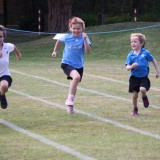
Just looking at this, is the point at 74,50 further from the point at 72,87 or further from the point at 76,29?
the point at 72,87

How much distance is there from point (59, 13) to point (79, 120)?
20.6 m

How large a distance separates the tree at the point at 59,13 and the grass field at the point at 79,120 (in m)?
11.2

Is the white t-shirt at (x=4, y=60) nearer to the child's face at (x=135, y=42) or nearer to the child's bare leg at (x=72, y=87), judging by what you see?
the child's bare leg at (x=72, y=87)

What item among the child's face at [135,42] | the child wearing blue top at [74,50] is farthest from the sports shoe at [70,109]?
the child's face at [135,42]

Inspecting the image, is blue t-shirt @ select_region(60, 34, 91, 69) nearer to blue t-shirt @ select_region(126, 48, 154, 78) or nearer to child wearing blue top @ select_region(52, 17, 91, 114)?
child wearing blue top @ select_region(52, 17, 91, 114)

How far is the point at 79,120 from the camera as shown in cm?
1009

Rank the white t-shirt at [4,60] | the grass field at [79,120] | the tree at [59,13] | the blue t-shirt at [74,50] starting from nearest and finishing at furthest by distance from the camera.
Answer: the grass field at [79,120] → the white t-shirt at [4,60] → the blue t-shirt at [74,50] → the tree at [59,13]

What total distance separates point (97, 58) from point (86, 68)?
12.0 ft

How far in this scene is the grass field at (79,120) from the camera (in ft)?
25.5

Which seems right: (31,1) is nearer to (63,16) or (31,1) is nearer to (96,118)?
(63,16)

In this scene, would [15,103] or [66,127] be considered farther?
[15,103]

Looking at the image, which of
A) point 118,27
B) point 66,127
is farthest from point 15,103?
point 118,27

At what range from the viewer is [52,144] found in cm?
820

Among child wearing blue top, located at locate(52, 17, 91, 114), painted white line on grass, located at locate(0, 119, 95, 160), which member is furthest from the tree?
painted white line on grass, located at locate(0, 119, 95, 160)
